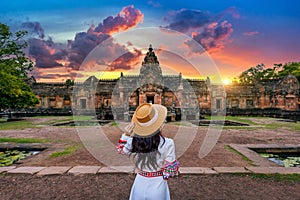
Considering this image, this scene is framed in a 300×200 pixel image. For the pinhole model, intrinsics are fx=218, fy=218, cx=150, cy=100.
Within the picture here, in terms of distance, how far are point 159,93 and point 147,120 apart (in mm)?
31160

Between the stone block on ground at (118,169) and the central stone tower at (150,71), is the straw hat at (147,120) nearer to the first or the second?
the stone block on ground at (118,169)

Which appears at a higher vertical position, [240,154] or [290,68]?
[290,68]

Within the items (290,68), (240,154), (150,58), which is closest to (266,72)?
(290,68)

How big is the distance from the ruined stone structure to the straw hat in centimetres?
3042

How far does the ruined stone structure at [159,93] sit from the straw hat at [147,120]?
99.8ft

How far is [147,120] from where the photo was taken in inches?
102

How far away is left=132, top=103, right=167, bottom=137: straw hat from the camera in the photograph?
259 centimetres

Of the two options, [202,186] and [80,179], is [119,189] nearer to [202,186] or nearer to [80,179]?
[80,179]

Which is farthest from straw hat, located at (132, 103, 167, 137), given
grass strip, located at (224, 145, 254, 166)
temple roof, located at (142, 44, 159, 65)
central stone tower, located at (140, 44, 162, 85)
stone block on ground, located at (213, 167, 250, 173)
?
temple roof, located at (142, 44, 159, 65)

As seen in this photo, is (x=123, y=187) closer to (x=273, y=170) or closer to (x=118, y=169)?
(x=118, y=169)

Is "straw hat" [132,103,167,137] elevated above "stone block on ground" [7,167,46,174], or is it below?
above

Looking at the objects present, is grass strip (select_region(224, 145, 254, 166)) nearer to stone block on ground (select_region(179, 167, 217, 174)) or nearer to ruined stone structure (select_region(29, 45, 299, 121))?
stone block on ground (select_region(179, 167, 217, 174))

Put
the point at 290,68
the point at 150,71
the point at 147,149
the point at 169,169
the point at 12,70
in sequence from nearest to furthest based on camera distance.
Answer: the point at 169,169 → the point at 147,149 → the point at 12,70 → the point at 150,71 → the point at 290,68

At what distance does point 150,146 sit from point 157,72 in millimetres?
32621
